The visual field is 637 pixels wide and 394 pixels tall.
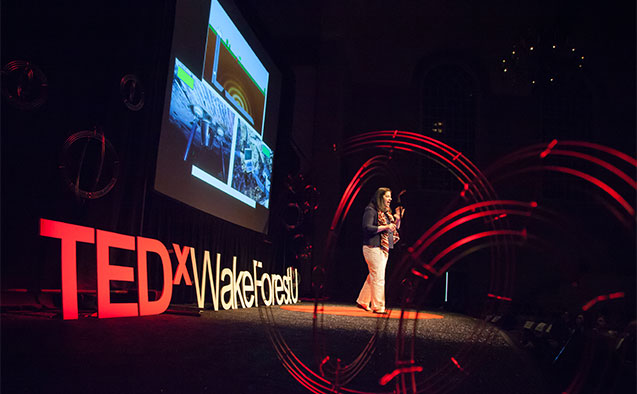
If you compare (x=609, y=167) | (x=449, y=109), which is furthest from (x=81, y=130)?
(x=449, y=109)

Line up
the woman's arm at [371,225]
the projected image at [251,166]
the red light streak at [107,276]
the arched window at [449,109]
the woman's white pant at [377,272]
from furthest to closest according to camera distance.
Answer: the arched window at [449,109] < the projected image at [251,166] < the woman's white pant at [377,272] < the woman's arm at [371,225] < the red light streak at [107,276]

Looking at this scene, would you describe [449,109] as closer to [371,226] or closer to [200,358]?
[371,226]

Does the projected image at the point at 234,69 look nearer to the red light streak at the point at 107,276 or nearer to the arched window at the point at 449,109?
the red light streak at the point at 107,276

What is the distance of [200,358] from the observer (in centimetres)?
264

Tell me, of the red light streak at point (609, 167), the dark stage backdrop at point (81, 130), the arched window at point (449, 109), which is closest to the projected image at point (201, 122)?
the dark stage backdrop at point (81, 130)

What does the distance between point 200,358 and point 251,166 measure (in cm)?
577

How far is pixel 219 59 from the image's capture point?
6.68m

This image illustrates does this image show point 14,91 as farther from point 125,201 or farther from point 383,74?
point 383,74

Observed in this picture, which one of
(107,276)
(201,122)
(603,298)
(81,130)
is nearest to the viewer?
(603,298)

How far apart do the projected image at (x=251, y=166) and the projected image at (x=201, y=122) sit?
445 mm

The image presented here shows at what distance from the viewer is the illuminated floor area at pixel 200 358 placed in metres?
2.08

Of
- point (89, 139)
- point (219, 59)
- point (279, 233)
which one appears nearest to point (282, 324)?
point (89, 139)

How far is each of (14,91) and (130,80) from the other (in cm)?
131

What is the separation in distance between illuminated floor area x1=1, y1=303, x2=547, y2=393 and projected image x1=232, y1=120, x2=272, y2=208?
3.68m
